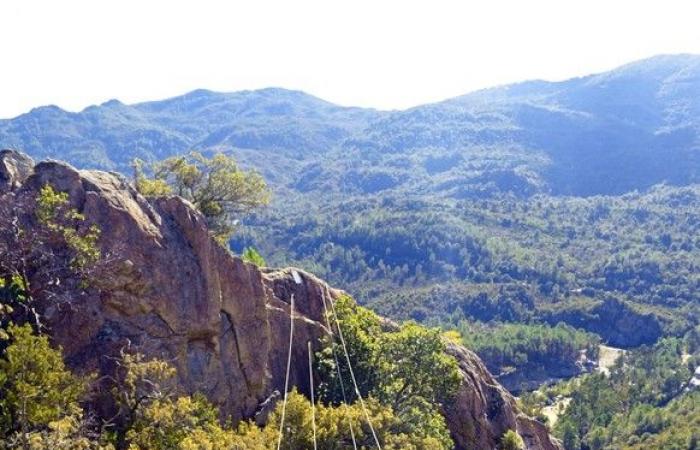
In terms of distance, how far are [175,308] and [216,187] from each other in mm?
18950

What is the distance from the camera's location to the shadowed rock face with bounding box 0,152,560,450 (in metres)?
35.2

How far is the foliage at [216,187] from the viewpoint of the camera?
5538cm

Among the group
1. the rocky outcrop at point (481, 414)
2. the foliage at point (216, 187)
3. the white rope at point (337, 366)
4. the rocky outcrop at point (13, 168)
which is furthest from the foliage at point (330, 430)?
the foliage at point (216, 187)

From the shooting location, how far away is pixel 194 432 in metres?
29.8

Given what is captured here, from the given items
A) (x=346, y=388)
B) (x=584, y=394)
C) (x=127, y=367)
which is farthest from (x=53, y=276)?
(x=584, y=394)

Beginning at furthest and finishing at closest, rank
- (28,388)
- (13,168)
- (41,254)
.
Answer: (13,168)
(41,254)
(28,388)

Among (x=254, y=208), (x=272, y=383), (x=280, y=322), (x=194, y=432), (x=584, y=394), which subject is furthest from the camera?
(x=584, y=394)

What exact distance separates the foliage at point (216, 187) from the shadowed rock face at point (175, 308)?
9.98m

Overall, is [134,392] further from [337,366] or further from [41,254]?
[337,366]

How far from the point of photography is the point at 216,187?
5572 cm

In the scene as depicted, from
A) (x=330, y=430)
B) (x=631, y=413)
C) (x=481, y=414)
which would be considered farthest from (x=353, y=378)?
(x=631, y=413)

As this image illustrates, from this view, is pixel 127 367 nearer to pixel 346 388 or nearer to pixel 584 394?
pixel 346 388

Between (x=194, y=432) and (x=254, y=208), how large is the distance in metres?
29.7

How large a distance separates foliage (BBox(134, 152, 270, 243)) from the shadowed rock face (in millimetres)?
9977
